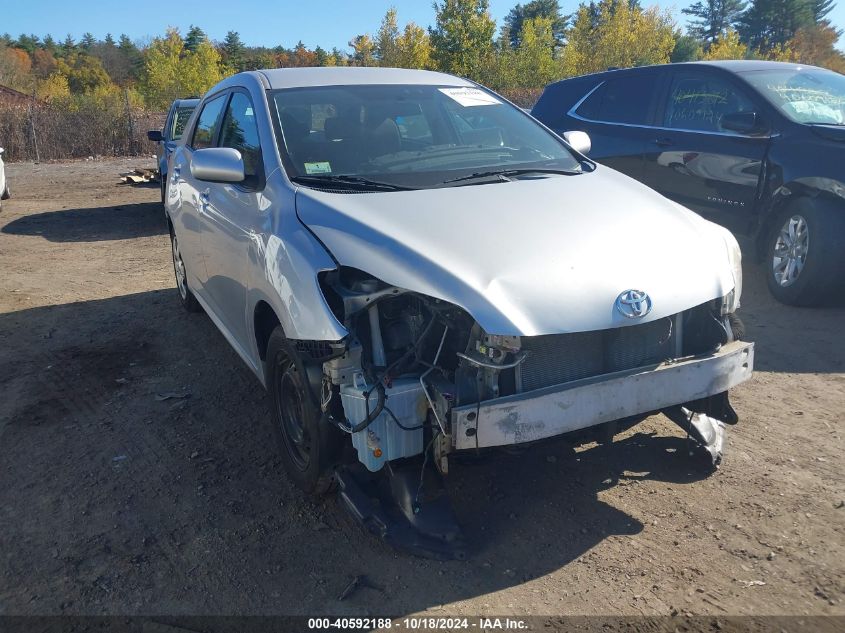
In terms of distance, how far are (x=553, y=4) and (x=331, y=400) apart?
298 ft

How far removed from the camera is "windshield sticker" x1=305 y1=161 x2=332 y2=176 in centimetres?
367

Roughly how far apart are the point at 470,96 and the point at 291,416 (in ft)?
7.94

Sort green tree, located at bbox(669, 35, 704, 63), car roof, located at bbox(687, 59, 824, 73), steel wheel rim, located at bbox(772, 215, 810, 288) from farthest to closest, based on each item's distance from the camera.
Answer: green tree, located at bbox(669, 35, 704, 63) → car roof, located at bbox(687, 59, 824, 73) → steel wheel rim, located at bbox(772, 215, 810, 288)

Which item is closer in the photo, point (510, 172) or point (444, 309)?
point (444, 309)

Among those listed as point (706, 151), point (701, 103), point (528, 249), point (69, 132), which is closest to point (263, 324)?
point (528, 249)

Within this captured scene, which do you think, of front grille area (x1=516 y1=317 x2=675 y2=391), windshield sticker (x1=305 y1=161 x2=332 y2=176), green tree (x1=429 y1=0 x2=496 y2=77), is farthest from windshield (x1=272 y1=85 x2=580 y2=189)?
green tree (x1=429 y1=0 x2=496 y2=77)

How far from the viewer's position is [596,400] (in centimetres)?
290

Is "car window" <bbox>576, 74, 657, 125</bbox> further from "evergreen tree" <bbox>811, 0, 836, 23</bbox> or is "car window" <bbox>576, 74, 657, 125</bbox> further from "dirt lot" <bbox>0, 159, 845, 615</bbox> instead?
"evergreen tree" <bbox>811, 0, 836, 23</bbox>

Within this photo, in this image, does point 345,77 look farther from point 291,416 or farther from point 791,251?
point 791,251

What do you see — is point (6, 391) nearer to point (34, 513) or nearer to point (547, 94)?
point (34, 513)

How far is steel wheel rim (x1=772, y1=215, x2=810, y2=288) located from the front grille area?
340 centimetres

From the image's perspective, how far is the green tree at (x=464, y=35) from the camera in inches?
1519

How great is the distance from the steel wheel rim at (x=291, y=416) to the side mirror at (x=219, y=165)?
3.28 feet

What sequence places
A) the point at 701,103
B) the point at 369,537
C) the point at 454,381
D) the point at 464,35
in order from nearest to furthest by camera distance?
the point at 454,381 < the point at 369,537 < the point at 701,103 < the point at 464,35
